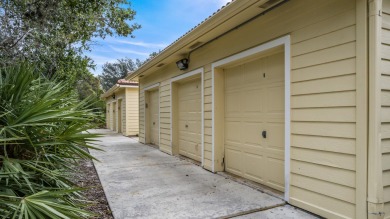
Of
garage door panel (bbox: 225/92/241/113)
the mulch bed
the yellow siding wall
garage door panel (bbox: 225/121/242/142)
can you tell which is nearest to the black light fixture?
garage door panel (bbox: 225/92/241/113)

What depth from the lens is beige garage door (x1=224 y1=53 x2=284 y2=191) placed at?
3.73 metres

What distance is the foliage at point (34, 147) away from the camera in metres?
1.91

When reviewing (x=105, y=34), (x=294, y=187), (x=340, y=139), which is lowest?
(x=294, y=187)

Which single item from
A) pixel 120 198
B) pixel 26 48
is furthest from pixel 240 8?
pixel 26 48

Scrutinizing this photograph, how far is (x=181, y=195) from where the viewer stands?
3.65 m

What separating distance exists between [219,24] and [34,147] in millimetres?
3010

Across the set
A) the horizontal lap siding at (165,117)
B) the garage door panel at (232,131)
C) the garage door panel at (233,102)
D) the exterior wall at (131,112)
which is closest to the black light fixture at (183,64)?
the horizontal lap siding at (165,117)

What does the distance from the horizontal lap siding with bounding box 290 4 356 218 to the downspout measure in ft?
0.53

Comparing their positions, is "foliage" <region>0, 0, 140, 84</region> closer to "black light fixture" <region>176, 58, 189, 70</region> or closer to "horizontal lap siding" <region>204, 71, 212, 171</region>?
"black light fixture" <region>176, 58, 189, 70</region>

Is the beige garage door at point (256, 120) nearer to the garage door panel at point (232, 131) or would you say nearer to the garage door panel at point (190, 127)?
the garage door panel at point (232, 131)

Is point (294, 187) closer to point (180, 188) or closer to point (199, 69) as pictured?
point (180, 188)

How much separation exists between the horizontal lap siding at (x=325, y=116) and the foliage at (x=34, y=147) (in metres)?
2.41

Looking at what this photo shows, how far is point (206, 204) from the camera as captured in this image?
328 centimetres

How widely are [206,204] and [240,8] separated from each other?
259 cm
